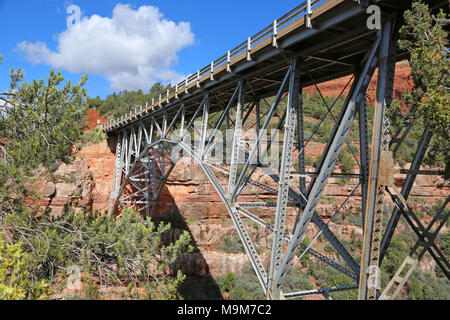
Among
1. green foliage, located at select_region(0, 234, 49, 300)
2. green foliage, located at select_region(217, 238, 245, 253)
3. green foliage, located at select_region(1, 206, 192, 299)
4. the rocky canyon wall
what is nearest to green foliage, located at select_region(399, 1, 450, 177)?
green foliage, located at select_region(1, 206, 192, 299)

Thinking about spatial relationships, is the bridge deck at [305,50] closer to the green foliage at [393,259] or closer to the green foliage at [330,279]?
the green foliage at [330,279]

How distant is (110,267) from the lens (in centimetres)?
697

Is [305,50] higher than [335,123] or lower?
higher

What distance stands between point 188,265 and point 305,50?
1794cm

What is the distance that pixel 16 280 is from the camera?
193 inches

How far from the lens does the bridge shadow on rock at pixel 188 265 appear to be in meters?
19.4

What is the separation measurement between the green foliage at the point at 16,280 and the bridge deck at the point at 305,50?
687cm

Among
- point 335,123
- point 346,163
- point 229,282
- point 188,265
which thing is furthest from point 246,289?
point 335,123

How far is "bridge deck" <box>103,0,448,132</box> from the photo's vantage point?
5.84 metres

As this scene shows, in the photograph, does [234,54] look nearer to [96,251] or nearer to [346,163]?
[96,251]

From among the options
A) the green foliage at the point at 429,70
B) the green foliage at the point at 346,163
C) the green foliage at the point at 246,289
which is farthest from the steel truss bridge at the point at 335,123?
the green foliage at the point at 346,163

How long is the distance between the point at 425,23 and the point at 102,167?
23770 mm

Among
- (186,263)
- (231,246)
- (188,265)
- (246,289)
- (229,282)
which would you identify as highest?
(231,246)
